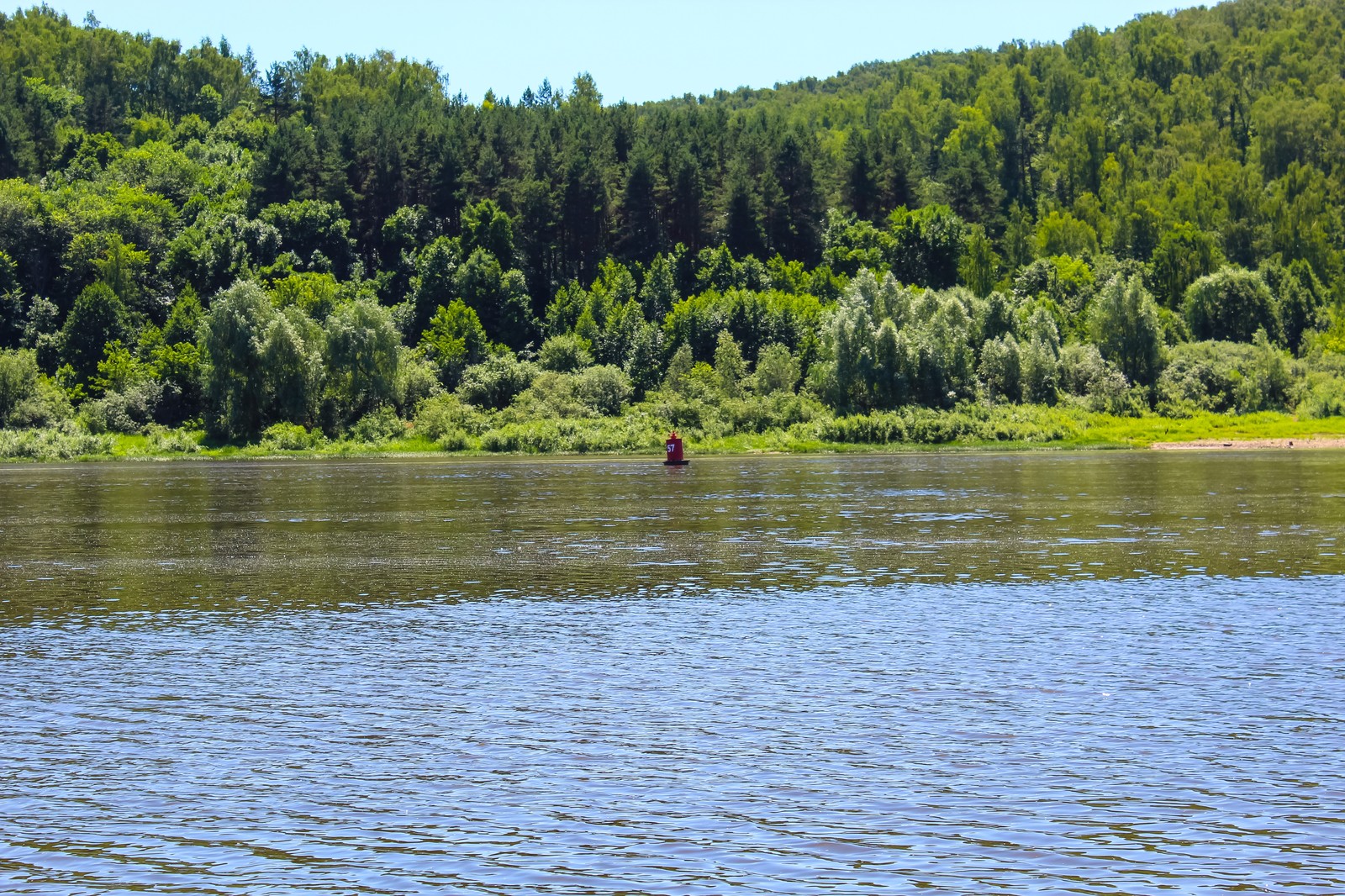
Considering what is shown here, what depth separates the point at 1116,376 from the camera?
143 metres

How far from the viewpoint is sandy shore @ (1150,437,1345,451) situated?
399ft

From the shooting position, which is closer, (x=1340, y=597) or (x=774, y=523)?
(x=1340, y=597)

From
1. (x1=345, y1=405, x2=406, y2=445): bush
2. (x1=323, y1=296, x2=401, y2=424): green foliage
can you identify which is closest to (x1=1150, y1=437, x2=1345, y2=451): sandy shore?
(x1=345, y1=405, x2=406, y2=445): bush

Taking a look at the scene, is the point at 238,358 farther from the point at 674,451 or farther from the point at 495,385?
the point at 674,451

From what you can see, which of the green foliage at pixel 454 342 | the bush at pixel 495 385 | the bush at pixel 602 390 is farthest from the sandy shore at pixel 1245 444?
the green foliage at pixel 454 342

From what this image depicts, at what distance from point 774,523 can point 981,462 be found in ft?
174

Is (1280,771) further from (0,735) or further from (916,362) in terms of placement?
(916,362)

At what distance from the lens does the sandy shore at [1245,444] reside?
122m

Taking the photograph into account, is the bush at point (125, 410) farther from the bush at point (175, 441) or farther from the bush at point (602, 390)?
the bush at point (602, 390)

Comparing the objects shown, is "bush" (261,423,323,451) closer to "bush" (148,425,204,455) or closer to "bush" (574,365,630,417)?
"bush" (148,425,204,455)

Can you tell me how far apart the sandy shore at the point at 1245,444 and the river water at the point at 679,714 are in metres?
75.7

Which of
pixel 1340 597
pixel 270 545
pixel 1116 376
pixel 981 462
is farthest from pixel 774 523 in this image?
pixel 1116 376

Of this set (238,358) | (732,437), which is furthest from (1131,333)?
(238,358)

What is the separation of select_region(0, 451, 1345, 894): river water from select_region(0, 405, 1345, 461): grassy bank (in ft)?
268
